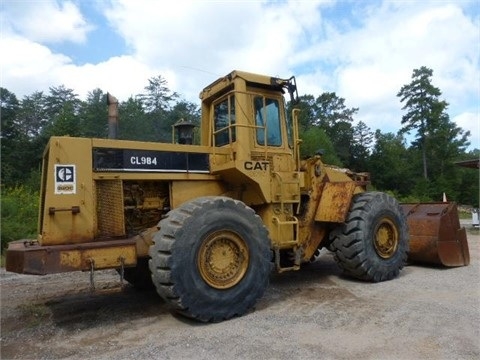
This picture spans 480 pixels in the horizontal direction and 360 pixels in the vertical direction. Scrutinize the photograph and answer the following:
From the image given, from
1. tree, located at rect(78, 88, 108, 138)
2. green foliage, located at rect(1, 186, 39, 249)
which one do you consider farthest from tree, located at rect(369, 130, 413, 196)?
green foliage, located at rect(1, 186, 39, 249)

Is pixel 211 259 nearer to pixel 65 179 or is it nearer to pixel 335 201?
pixel 65 179

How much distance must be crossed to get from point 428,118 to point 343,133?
12.5 m

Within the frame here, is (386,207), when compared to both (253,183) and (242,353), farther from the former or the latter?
(242,353)

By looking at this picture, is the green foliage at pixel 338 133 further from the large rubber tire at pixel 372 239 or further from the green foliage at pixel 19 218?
the large rubber tire at pixel 372 239

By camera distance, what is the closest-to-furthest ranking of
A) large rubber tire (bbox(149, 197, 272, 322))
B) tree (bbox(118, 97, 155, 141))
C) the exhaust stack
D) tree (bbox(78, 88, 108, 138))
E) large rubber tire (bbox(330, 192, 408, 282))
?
large rubber tire (bbox(149, 197, 272, 322)) → the exhaust stack → large rubber tire (bbox(330, 192, 408, 282)) → tree (bbox(118, 97, 155, 141)) → tree (bbox(78, 88, 108, 138))

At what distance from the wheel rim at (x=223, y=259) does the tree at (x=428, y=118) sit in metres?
56.1

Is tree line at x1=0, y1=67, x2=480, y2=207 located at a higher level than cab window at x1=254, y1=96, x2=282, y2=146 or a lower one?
higher

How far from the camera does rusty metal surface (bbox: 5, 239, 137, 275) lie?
5004 mm

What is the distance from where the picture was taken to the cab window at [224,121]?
694 centimetres

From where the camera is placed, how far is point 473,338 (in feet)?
15.3

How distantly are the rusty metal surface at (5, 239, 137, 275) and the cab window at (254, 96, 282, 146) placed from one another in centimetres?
263

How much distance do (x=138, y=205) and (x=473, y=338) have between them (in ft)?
13.9

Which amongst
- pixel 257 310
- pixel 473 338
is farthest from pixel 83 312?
pixel 473 338

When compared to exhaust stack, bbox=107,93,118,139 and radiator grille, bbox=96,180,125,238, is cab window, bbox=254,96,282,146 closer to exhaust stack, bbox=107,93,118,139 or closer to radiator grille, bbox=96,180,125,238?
exhaust stack, bbox=107,93,118,139
